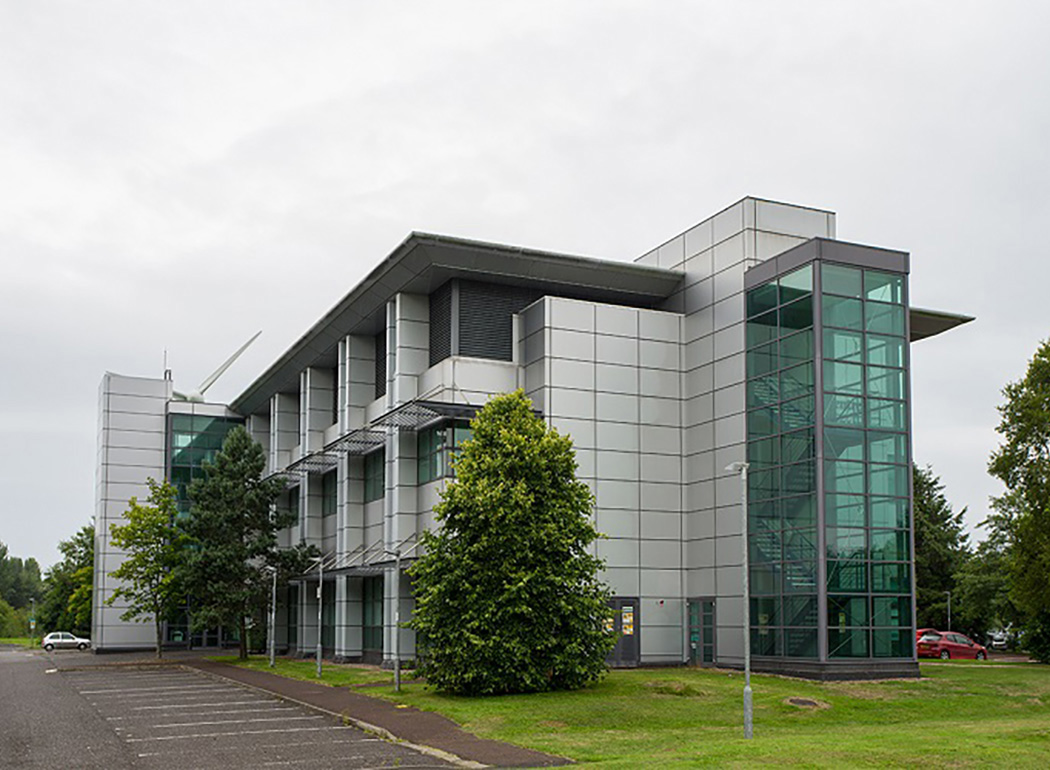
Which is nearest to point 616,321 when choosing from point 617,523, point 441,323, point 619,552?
point 441,323

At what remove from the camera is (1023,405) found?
48.7 m

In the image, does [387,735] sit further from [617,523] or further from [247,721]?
[617,523]

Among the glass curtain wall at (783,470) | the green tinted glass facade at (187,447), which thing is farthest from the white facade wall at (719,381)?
the green tinted glass facade at (187,447)

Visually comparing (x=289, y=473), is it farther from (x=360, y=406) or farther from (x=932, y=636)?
(x=932, y=636)

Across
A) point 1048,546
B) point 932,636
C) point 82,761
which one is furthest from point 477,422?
point 932,636

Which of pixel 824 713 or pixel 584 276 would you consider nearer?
pixel 824 713

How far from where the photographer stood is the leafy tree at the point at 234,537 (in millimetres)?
53531

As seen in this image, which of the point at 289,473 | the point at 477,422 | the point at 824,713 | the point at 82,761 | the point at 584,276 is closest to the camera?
the point at 82,761

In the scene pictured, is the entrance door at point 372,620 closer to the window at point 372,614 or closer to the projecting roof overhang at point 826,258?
the window at point 372,614

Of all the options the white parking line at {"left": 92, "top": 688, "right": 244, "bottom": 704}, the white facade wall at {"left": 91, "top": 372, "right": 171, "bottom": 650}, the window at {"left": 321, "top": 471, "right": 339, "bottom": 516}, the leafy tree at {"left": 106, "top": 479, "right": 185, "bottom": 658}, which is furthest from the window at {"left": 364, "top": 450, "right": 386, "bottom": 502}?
the white facade wall at {"left": 91, "top": 372, "right": 171, "bottom": 650}

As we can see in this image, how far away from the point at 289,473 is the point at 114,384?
721 inches

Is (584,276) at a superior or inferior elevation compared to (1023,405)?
superior

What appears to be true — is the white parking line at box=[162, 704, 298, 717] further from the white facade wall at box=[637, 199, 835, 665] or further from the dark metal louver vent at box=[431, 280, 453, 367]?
the dark metal louver vent at box=[431, 280, 453, 367]

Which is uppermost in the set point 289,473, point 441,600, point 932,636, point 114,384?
point 114,384
